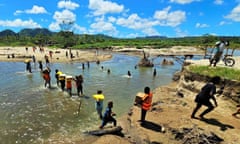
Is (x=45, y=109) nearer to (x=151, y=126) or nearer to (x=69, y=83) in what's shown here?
(x=69, y=83)

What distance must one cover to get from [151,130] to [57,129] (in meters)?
6.00

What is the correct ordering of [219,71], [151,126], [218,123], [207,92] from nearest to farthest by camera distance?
[207,92] < [218,123] < [151,126] < [219,71]

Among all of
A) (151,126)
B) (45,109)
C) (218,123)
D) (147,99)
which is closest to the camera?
(218,123)

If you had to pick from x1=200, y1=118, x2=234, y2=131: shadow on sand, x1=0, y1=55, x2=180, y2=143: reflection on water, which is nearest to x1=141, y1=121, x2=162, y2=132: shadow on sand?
x1=200, y1=118, x2=234, y2=131: shadow on sand

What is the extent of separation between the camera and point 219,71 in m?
18.0

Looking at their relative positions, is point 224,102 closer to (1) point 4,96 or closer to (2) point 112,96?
(2) point 112,96

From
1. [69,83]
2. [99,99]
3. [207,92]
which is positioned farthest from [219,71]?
[69,83]

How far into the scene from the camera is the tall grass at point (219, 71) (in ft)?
53.6

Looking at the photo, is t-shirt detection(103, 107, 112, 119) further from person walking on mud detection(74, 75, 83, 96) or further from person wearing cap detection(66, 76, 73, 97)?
person wearing cap detection(66, 76, 73, 97)

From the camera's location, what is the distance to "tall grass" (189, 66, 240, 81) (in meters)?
16.3

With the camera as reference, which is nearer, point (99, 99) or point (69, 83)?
point (99, 99)

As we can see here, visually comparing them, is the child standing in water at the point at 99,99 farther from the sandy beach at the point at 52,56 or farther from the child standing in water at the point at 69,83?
the sandy beach at the point at 52,56

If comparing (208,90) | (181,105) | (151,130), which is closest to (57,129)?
(151,130)

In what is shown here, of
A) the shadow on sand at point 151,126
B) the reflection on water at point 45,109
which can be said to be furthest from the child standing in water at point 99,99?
the shadow on sand at point 151,126
